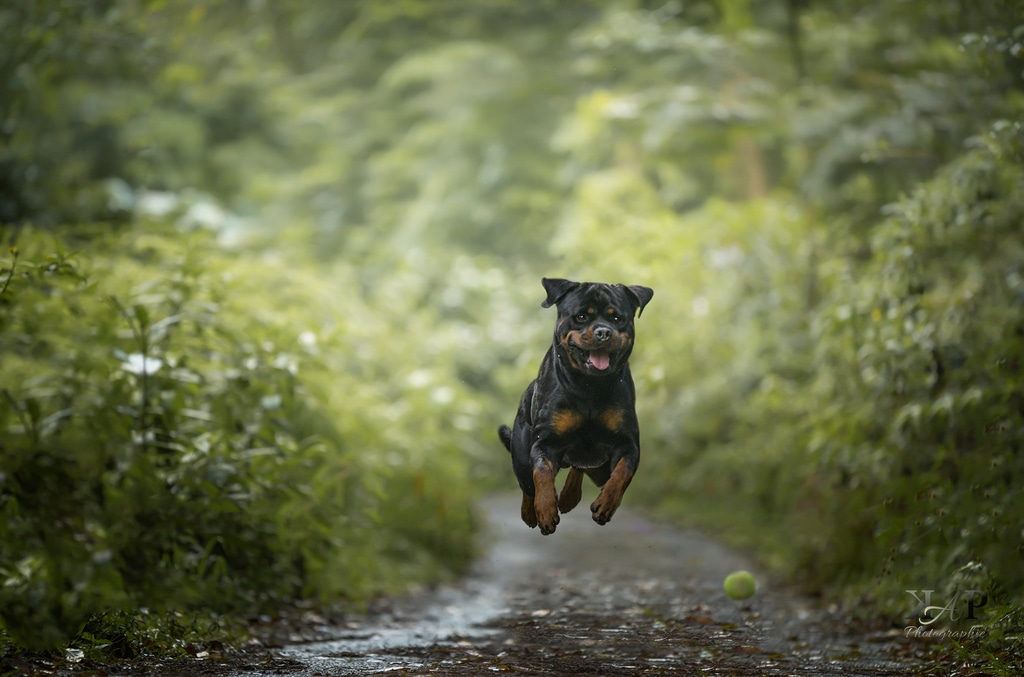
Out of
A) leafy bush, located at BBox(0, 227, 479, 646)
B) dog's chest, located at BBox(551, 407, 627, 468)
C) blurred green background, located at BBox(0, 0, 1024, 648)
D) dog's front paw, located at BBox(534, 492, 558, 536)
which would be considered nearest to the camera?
dog's front paw, located at BBox(534, 492, 558, 536)

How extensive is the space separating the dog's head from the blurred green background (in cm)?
205

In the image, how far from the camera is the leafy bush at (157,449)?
→ 8406 mm

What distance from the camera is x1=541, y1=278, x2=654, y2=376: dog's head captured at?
3701mm

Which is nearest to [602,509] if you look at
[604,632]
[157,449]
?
[604,632]

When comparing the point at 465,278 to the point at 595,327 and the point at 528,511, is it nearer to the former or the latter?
the point at 528,511

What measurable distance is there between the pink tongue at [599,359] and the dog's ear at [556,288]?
0.38m

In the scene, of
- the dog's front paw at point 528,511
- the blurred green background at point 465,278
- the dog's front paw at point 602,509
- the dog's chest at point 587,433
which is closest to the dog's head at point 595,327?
the dog's chest at point 587,433

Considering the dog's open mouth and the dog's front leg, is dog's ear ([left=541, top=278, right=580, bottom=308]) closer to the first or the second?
the dog's open mouth

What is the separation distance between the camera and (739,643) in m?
8.70

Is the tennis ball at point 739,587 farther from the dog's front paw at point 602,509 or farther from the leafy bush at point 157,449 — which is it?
the dog's front paw at point 602,509

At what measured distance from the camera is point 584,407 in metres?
3.92

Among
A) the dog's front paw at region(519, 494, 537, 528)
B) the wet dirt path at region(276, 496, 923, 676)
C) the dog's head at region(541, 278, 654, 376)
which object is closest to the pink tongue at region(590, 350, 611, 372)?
the dog's head at region(541, 278, 654, 376)

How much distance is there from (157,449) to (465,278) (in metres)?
14.2

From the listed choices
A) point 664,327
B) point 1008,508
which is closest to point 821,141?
point 664,327
